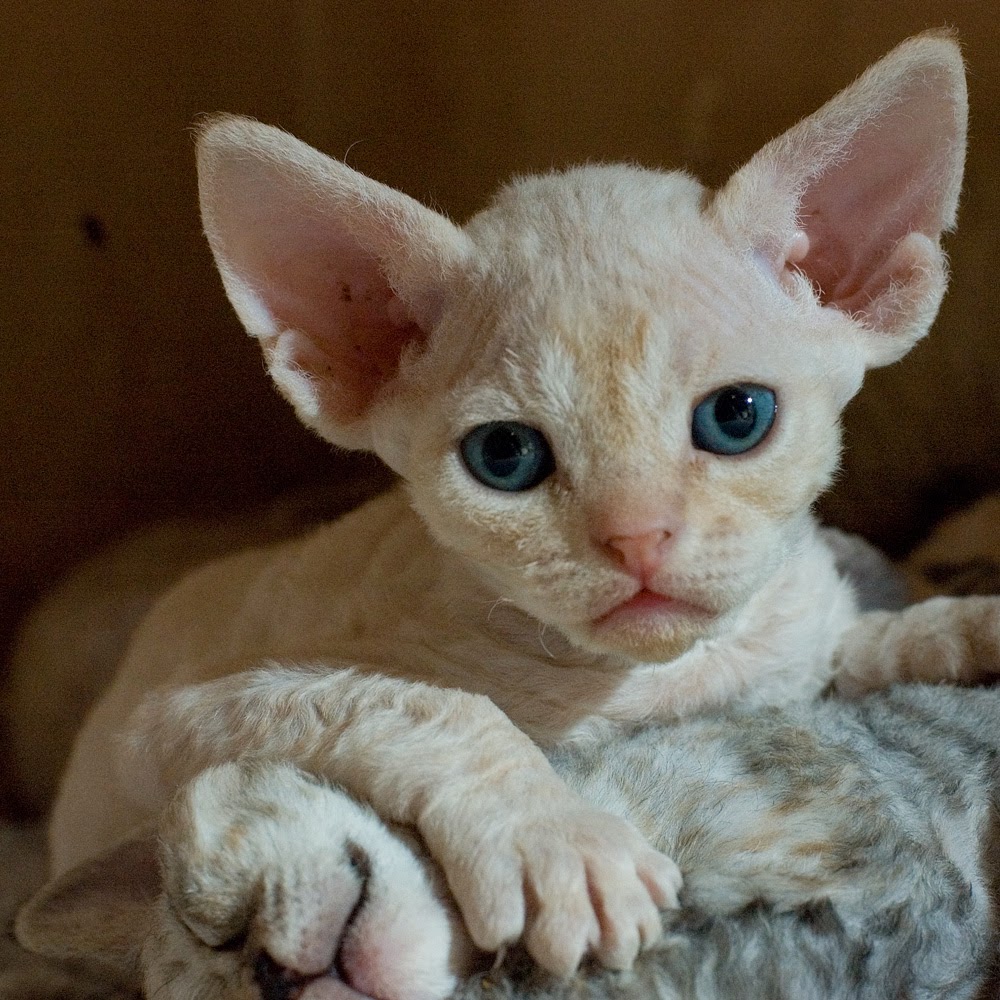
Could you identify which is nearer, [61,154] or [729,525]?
[729,525]

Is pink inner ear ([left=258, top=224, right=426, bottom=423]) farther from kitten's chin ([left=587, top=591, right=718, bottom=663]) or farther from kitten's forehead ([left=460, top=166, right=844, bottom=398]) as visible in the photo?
kitten's chin ([left=587, top=591, right=718, bottom=663])

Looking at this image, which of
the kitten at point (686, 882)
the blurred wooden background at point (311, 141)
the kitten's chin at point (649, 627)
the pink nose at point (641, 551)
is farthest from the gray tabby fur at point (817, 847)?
the blurred wooden background at point (311, 141)

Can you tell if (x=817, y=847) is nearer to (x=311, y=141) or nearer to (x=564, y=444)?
(x=564, y=444)

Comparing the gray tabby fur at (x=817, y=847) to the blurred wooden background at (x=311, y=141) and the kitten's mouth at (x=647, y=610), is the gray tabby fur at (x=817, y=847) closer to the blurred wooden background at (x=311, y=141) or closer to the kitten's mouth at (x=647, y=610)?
the kitten's mouth at (x=647, y=610)

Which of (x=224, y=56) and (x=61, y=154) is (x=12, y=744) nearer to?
(x=61, y=154)

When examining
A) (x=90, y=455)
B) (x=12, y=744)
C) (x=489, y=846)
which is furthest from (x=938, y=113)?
(x=12, y=744)
